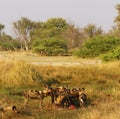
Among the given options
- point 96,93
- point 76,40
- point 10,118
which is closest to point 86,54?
point 76,40

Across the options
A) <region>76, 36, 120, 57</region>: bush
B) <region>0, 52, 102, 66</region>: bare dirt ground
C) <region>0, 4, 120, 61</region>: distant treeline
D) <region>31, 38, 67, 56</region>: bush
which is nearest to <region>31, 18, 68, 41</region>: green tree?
<region>0, 4, 120, 61</region>: distant treeline

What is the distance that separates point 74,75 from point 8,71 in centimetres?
293

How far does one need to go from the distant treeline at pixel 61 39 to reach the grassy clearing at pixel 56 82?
1073 centimetres

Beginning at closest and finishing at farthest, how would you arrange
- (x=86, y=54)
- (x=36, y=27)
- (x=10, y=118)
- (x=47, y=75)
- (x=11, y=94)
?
(x=10, y=118) < (x=11, y=94) < (x=47, y=75) < (x=86, y=54) < (x=36, y=27)

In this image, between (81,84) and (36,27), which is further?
(36,27)

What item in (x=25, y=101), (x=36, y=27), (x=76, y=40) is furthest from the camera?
(x=36, y=27)

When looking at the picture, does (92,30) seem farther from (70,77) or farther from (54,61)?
(70,77)

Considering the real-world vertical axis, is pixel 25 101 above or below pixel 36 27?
below

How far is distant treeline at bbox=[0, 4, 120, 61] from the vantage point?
143 ft

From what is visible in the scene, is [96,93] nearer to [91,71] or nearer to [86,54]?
[91,71]

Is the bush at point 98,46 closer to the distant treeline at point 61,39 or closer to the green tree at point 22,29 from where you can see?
the distant treeline at point 61,39

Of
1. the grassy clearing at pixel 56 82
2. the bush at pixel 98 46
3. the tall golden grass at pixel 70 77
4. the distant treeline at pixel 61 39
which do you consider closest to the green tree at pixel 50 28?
the distant treeline at pixel 61 39

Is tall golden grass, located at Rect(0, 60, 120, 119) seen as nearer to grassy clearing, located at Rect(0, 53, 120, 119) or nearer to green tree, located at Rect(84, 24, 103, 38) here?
grassy clearing, located at Rect(0, 53, 120, 119)

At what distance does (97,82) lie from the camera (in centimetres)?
1783
